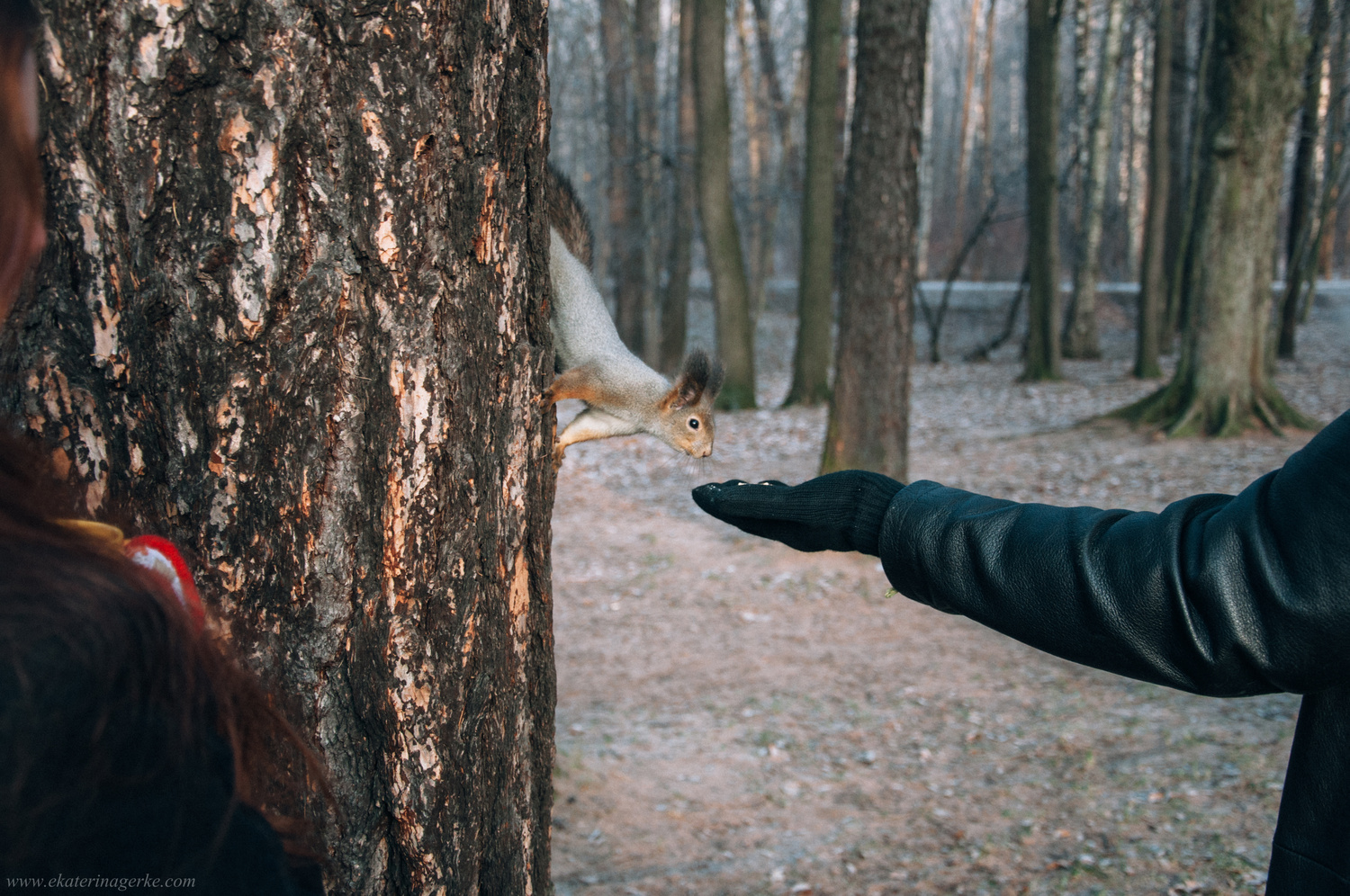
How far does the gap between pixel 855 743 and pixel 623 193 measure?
13.0 m

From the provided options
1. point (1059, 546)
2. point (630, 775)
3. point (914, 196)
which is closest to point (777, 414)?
point (914, 196)

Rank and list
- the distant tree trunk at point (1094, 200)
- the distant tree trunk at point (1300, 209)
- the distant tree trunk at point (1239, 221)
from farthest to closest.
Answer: the distant tree trunk at point (1094, 200) → the distant tree trunk at point (1300, 209) → the distant tree trunk at point (1239, 221)

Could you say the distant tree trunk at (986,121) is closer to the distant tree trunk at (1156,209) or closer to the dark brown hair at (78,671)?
the distant tree trunk at (1156,209)

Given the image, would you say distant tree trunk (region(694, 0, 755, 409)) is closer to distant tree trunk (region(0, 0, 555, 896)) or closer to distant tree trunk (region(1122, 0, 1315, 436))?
distant tree trunk (region(1122, 0, 1315, 436))

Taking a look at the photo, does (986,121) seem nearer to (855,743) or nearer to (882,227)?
(882,227)

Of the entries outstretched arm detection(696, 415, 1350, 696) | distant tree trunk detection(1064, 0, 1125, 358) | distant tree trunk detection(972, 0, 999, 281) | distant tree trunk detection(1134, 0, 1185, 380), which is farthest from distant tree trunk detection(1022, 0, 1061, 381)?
outstretched arm detection(696, 415, 1350, 696)

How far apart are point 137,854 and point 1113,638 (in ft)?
3.87

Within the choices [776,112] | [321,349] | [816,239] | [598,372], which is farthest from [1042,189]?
[321,349]

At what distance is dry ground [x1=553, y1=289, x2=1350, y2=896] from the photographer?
3.13m

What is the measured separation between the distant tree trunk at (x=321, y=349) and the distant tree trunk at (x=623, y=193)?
13.9 metres

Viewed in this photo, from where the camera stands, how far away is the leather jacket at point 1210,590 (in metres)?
1.13

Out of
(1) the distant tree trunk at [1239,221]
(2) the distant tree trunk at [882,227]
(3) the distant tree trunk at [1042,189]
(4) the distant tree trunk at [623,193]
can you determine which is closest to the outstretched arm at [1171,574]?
(2) the distant tree trunk at [882,227]

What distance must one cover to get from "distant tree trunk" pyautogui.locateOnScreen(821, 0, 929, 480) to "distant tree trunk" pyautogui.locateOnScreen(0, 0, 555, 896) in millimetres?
4837

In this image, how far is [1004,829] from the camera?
3.31m
